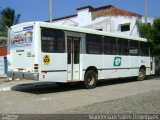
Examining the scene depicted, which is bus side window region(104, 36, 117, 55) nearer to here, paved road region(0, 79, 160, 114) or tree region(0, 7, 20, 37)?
paved road region(0, 79, 160, 114)

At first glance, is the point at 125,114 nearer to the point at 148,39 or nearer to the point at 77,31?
the point at 77,31

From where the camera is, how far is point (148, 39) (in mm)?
23422

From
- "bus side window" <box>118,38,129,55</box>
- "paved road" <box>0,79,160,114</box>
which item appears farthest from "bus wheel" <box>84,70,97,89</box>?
"bus side window" <box>118,38,129,55</box>

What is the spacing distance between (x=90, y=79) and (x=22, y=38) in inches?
167

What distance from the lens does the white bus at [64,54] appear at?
1388 cm

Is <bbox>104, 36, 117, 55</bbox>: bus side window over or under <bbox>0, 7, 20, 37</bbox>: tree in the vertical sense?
under

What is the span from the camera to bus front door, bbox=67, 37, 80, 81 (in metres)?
15.4

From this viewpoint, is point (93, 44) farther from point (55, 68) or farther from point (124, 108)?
point (124, 108)

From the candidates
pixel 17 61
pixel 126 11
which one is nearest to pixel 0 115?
pixel 17 61

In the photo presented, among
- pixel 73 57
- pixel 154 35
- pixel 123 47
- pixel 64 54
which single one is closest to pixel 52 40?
pixel 64 54

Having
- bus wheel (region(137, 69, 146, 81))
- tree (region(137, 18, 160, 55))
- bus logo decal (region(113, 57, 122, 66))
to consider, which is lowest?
bus wheel (region(137, 69, 146, 81))

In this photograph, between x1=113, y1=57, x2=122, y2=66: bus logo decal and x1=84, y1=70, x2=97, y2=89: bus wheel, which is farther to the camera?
x1=113, y1=57, x2=122, y2=66: bus logo decal

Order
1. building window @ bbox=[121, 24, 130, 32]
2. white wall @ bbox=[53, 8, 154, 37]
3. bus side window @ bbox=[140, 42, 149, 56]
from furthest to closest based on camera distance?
building window @ bbox=[121, 24, 130, 32], white wall @ bbox=[53, 8, 154, 37], bus side window @ bbox=[140, 42, 149, 56]

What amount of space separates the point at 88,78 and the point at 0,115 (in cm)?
768
